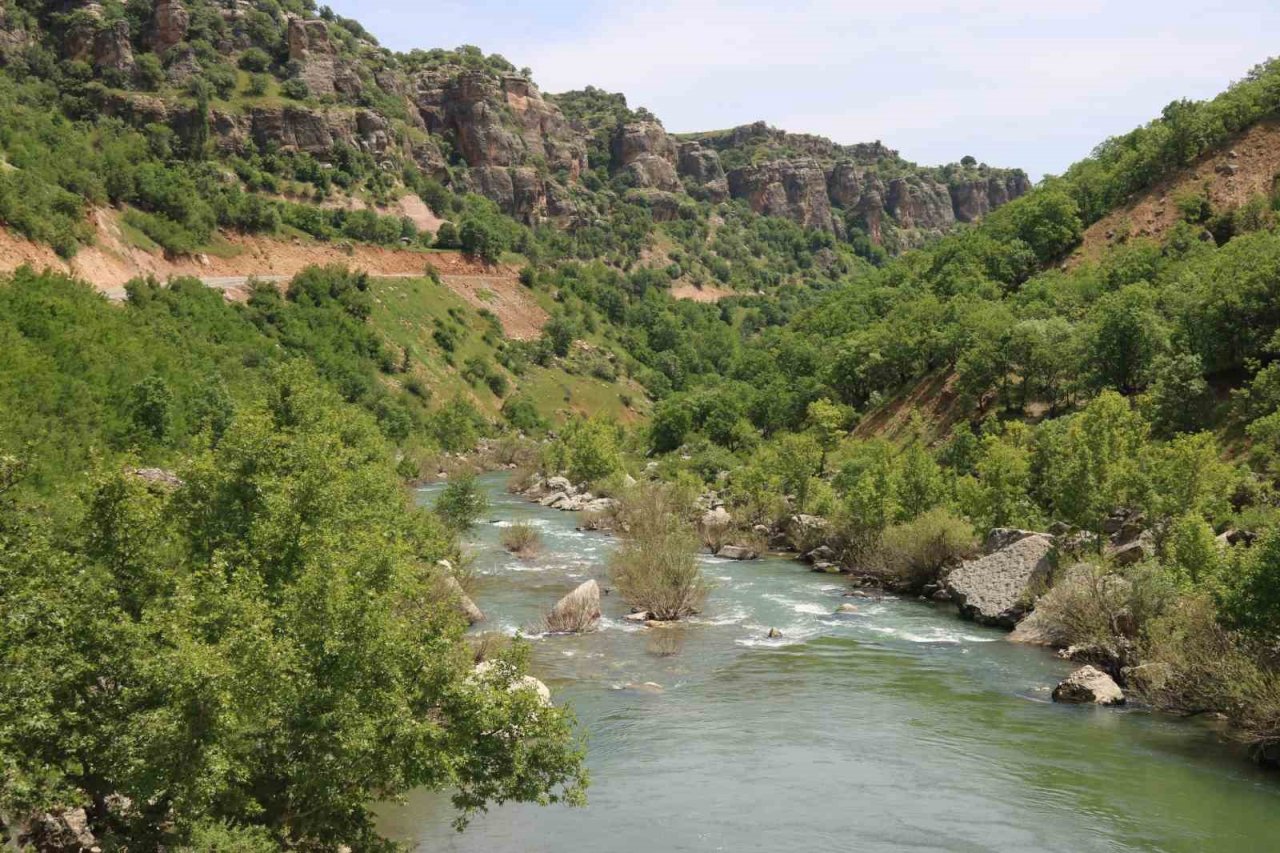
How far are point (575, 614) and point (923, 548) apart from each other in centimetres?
1518

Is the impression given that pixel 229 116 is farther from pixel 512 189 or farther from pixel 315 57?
pixel 512 189

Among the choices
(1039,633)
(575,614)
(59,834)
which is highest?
(59,834)

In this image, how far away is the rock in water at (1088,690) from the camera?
82.4ft

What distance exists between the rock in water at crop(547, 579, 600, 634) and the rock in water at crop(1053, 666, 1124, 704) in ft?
49.1

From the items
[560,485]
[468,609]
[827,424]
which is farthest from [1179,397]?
[560,485]

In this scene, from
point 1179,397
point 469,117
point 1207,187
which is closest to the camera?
point 1179,397

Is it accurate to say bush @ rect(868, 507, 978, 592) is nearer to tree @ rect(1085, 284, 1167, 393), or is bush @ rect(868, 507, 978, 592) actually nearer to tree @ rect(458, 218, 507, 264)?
tree @ rect(1085, 284, 1167, 393)

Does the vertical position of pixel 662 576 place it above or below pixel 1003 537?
below

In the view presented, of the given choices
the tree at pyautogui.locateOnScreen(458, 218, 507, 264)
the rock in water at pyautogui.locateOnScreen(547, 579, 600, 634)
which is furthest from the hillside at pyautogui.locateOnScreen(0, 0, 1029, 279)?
the rock in water at pyautogui.locateOnScreen(547, 579, 600, 634)

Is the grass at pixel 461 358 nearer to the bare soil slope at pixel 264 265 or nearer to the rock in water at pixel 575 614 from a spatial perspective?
the bare soil slope at pixel 264 265

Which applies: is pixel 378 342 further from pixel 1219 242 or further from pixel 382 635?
pixel 382 635

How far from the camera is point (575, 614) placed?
3316cm

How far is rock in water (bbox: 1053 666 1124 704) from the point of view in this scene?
2511 cm

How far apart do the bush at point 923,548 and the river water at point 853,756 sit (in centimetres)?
540
